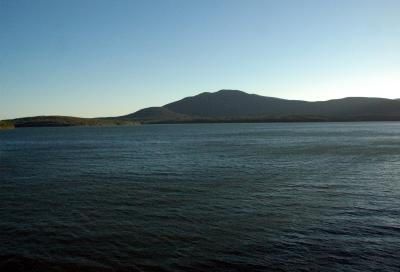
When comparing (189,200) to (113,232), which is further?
(189,200)

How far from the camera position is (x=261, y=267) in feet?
58.6

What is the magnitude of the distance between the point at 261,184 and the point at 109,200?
47.5ft

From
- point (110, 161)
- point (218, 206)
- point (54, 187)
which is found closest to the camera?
point (218, 206)

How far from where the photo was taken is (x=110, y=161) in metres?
63.0

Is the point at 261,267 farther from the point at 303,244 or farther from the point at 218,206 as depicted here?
the point at 218,206

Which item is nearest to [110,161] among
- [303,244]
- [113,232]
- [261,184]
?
[261,184]

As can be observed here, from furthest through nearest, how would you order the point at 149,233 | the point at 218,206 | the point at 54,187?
the point at 54,187, the point at 218,206, the point at 149,233

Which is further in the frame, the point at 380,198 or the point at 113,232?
the point at 380,198

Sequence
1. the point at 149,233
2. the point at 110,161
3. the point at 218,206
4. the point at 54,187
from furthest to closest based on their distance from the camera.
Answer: the point at 110,161, the point at 54,187, the point at 218,206, the point at 149,233

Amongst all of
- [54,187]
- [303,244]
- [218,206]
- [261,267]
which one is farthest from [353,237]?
[54,187]

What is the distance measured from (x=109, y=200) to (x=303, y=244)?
16.9 meters

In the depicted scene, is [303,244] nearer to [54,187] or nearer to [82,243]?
[82,243]

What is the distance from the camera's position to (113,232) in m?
23.4

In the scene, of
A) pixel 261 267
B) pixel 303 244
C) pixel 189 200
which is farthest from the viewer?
pixel 189 200
